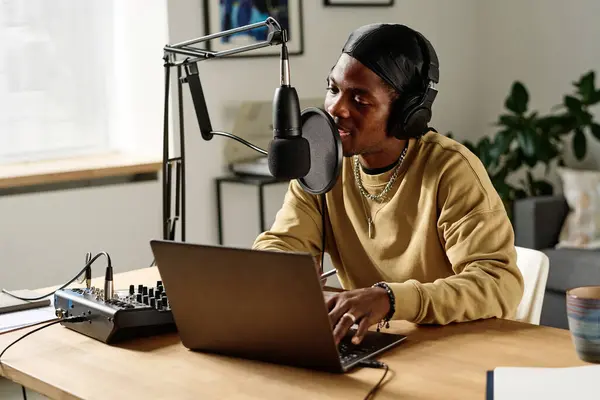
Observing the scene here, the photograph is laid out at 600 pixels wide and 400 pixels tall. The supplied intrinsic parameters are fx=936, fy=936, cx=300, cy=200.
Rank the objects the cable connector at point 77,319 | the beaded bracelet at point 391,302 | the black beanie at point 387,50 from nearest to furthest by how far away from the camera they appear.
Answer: the beaded bracelet at point 391,302, the cable connector at point 77,319, the black beanie at point 387,50

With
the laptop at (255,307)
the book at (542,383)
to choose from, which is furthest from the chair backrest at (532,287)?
the book at (542,383)

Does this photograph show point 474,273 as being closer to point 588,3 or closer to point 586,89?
point 586,89

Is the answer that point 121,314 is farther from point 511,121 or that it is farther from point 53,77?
point 511,121

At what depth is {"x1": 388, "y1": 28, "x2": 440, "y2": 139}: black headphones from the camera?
1812 mm

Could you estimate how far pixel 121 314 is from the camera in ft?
5.19

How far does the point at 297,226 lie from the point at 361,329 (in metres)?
0.55

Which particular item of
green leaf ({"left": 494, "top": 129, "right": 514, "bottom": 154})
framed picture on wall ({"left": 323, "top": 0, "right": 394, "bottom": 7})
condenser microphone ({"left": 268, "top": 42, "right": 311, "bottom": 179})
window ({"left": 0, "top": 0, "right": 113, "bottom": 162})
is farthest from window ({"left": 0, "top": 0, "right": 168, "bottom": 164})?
condenser microphone ({"left": 268, "top": 42, "right": 311, "bottom": 179})

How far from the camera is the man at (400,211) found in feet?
5.35

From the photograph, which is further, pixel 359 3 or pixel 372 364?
pixel 359 3

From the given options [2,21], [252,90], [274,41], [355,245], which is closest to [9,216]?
[2,21]

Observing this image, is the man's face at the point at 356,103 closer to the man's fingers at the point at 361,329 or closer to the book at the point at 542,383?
the man's fingers at the point at 361,329

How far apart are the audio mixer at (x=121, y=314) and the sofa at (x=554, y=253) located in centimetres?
230

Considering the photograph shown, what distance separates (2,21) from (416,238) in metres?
2.31

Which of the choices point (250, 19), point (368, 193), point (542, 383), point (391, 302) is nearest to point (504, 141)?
point (250, 19)
